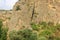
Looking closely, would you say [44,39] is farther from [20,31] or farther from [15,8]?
[15,8]

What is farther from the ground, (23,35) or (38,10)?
(38,10)

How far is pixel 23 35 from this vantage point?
34312mm

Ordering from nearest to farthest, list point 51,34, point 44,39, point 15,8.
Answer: point 44,39 < point 51,34 < point 15,8

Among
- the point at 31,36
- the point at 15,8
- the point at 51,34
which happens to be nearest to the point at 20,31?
the point at 31,36

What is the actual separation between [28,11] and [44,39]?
730cm

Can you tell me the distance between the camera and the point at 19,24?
35625 millimetres

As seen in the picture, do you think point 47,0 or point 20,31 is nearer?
point 20,31

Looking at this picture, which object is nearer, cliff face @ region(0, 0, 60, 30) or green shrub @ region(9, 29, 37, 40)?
green shrub @ region(9, 29, 37, 40)

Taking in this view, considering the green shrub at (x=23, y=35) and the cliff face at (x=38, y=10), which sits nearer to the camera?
the green shrub at (x=23, y=35)

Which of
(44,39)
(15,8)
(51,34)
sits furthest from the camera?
(15,8)

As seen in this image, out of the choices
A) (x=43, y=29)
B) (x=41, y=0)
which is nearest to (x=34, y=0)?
(x=41, y=0)

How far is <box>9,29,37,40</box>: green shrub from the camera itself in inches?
1337

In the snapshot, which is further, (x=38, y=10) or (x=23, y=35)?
(x=38, y=10)

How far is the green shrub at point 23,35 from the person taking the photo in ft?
111
